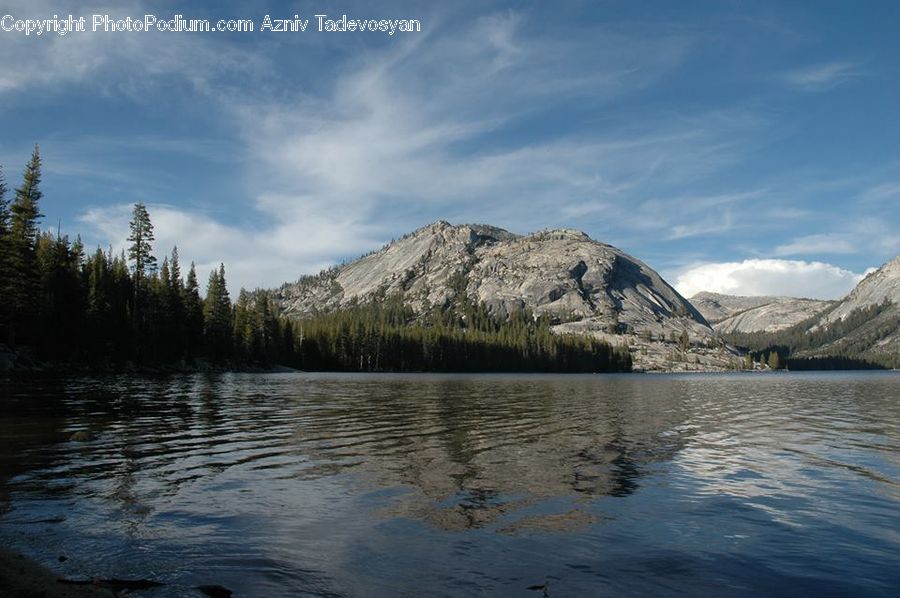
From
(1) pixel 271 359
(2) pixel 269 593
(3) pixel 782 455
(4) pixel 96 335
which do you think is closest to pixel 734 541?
(2) pixel 269 593

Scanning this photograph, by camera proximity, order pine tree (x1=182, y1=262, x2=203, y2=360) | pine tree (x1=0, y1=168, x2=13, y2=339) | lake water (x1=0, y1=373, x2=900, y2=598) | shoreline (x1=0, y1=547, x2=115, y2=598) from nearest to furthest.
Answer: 1. shoreline (x1=0, y1=547, x2=115, y2=598)
2. lake water (x1=0, y1=373, x2=900, y2=598)
3. pine tree (x1=0, y1=168, x2=13, y2=339)
4. pine tree (x1=182, y1=262, x2=203, y2=360)

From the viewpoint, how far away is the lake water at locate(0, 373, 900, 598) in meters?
12.0

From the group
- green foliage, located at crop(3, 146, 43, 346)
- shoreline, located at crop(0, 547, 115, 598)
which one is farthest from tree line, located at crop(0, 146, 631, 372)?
shoreline, located at crop(0, 547, 115, 598)

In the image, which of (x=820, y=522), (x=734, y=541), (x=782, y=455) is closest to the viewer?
(x=734, y=541)

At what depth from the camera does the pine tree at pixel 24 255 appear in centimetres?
7656

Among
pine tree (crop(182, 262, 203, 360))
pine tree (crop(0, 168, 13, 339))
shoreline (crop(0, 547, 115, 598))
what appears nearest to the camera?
shoreline (crop(0, 547, 115, 598))

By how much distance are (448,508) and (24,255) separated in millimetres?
87551

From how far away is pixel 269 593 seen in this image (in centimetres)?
1066

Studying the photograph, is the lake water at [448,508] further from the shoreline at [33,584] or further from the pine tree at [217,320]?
the pine tree at [217,320]

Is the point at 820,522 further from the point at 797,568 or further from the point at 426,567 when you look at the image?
the point at 426,567

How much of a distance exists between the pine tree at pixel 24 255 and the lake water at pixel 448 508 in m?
52.0

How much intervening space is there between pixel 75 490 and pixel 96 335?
9001 centimetres

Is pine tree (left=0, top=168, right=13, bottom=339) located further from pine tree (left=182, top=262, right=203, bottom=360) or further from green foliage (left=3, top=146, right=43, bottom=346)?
pine tree (left=182, top=262, right=203, bottom=360)

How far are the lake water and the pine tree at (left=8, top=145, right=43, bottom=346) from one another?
52.0 meters
